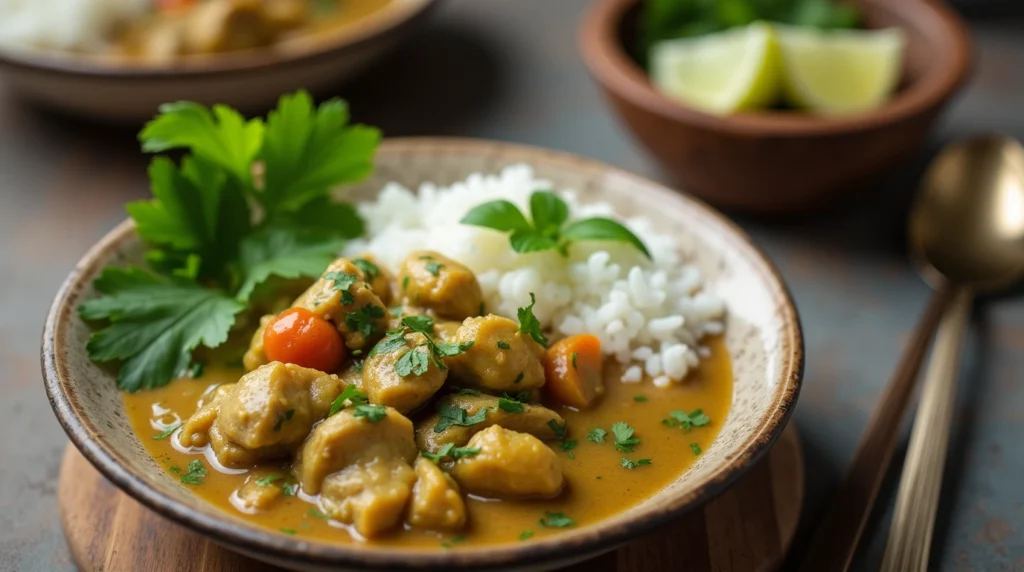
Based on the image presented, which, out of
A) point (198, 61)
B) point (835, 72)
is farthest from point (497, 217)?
point (835, 72)

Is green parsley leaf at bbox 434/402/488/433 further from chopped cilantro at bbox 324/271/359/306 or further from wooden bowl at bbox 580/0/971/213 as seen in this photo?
wooden bowl at bbox 580/0/971/213

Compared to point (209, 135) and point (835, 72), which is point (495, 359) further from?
point (835, 72)

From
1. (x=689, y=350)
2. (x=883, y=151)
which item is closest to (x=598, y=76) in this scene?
(x=883, y=151)

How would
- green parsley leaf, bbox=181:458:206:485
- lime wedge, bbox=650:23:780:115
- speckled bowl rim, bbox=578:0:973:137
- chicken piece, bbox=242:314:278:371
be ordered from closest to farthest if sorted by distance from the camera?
green parsley leaf, bbox=181:458:206:485 < chicken piece, bbox=242:314:278:371 < speckled bowl rim, bbox=578:0:973:137 < lime wedge, bbox=650:23:780:115

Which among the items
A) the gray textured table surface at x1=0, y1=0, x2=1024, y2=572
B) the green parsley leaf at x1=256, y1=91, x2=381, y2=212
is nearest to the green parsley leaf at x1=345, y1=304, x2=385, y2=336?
the green parsley leaf at x1=256, y1=91, x2=381, y2=212

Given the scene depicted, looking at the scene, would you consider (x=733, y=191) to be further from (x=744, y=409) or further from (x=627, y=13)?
(x=744, y=409)

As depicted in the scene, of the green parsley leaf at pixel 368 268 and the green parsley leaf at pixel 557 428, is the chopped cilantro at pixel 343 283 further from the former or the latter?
the green parsley leaf at pixel 557 428

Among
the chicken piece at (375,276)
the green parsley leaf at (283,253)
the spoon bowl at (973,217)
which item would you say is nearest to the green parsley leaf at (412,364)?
the chicken piece at (375,276)
